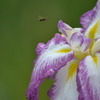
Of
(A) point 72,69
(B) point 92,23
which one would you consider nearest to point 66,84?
(A) point 72,69

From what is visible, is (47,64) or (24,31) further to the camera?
(24,31)

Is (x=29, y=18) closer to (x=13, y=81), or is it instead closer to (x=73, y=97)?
(x=13, y=81)

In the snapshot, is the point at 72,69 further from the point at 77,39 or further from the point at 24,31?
the point at 24,31

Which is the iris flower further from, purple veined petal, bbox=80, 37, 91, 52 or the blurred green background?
the blurred green background

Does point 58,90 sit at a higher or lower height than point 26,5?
lower

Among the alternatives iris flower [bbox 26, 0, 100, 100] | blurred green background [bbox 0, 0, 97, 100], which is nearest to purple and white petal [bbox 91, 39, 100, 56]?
iris flower [bbox 26, 0, 100, 100]

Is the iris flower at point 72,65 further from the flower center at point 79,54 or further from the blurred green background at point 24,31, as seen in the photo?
the blurred green background at point 24,31

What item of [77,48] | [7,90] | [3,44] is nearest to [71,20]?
[3,44]
